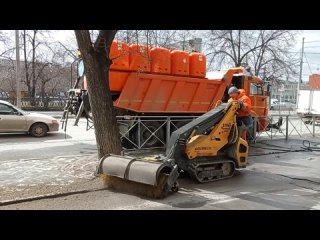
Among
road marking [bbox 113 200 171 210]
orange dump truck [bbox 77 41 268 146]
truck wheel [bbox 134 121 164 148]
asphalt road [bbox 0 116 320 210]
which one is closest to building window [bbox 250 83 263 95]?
orange dump truck [bbox 77 41 268 146]

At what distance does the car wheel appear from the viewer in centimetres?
1463

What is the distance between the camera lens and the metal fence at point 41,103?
109ft

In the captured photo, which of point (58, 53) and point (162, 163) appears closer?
point (162, 163)

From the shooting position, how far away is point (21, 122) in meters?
14.4

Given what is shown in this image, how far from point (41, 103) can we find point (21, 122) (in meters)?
20.8

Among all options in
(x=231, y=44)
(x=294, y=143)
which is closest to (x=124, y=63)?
(x=294, y=143)

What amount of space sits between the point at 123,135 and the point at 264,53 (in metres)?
25.4

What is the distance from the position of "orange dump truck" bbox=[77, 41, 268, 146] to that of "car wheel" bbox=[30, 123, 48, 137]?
→ 14.7 feet

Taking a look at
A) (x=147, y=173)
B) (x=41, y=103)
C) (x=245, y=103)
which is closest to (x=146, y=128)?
(x=245, y=103)

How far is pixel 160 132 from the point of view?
1254 cm

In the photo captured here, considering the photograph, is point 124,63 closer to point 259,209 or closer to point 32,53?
point 259,209

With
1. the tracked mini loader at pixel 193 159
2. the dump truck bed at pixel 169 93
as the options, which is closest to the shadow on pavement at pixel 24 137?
the dump truck bed at pixel 169 93

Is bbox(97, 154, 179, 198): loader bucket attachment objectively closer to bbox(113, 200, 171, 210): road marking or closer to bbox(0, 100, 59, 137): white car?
bbox(113, 200, 171, 210): road marking

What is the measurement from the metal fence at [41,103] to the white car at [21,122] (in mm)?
18447
